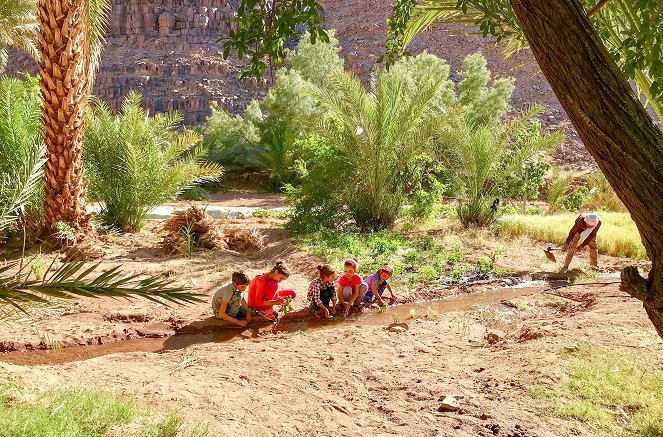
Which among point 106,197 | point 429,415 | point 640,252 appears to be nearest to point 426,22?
point 429,415

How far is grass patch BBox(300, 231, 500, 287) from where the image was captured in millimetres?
7492

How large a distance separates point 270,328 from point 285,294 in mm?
608

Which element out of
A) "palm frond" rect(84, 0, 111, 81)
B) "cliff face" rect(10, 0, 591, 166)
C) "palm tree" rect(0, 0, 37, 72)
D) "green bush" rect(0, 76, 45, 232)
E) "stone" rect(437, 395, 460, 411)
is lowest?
"stone" rect(437, 395, 460, 411)

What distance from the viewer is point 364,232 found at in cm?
1050

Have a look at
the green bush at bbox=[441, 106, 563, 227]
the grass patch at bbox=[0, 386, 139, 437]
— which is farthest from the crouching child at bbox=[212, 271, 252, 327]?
the green bush at bbox=[441, 106, 563, 227]

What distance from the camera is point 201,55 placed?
136 feet

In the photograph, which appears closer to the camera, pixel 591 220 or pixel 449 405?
pixel 449 405

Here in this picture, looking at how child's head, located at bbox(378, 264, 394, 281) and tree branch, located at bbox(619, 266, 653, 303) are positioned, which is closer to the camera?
tree branch, located at bbox(619, 266, 653, 303)

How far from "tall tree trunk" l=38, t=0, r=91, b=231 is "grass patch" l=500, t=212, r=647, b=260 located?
275 inches

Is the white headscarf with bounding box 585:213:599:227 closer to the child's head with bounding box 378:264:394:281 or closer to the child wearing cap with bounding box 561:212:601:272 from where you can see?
the child wearing cap with bounding box 561:212:601:272

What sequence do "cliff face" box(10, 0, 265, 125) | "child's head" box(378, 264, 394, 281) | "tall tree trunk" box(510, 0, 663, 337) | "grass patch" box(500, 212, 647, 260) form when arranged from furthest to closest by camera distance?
"cliff face" box(10, 0, 265, 125) → "grass patch" box(500, 212, 647, 260) → "child's head" box(378, 264, 394, 281) → "tall tree trunk" box(510, 0, 663, 337)

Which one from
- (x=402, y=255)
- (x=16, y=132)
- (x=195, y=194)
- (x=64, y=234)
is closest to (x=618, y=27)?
(x=402, y=255)

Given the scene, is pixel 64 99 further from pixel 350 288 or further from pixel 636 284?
pixel 636 284

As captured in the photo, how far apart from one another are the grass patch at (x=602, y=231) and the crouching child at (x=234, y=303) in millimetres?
5939
